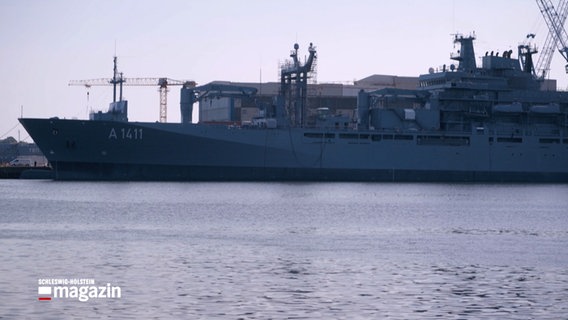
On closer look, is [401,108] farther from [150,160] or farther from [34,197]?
[34,197]

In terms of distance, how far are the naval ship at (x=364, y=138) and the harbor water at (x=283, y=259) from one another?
2145 centimetres

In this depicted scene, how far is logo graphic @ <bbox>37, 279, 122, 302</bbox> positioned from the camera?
2273 cm

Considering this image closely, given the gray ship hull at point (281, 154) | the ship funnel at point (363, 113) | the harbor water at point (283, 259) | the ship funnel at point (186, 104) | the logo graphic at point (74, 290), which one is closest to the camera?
the harbor water at point (283, 259)

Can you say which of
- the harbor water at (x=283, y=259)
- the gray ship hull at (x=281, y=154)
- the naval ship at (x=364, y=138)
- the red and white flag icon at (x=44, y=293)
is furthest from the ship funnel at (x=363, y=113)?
the red and white flag icon at (x=44, y=293)

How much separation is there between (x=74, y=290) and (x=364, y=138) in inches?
2590

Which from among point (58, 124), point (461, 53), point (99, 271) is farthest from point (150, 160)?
point (99, 271)

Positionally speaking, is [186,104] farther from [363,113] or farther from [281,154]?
[363,113]

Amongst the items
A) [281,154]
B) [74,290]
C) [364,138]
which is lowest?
[74,290]

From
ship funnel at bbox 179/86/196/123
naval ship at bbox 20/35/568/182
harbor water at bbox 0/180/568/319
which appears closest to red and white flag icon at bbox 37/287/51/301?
harbor water at bbox 0/180/568/319

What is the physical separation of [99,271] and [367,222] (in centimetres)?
2210

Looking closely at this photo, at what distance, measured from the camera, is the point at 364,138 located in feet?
289

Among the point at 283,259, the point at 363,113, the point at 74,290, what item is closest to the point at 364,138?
the point at 363,113

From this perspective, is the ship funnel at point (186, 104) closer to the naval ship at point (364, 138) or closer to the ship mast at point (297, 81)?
the naval ship at point (364, 138)

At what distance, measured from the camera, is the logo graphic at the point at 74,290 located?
22734 millimetres
